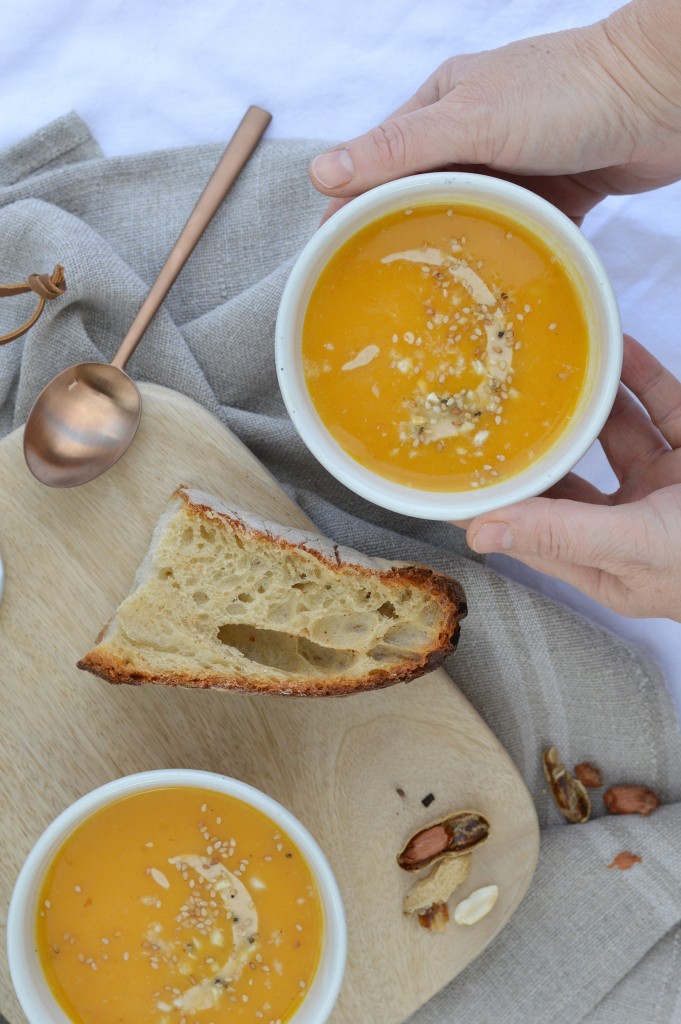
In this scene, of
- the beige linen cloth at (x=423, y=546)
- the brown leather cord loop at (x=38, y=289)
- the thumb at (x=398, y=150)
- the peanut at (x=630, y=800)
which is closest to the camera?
the thumb at (x=398, y=150)

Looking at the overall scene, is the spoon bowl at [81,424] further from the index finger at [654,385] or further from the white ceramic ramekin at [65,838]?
the index finger at [654,385]

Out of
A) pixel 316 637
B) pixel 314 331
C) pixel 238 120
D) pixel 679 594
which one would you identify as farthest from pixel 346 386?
pixel 238 120

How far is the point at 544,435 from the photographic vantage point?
1616mm

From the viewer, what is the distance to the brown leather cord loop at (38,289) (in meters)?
1.93

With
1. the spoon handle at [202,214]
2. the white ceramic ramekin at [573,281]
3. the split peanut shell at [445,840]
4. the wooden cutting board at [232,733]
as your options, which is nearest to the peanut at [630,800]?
the wooden cutting board at [232,733]

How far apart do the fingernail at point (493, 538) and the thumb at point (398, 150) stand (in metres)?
0.67

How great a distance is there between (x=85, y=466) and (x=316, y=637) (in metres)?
0.61

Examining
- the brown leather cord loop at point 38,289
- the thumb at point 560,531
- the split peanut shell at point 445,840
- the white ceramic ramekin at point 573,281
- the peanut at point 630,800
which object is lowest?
the peanut at point 630,800

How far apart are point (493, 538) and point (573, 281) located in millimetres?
481

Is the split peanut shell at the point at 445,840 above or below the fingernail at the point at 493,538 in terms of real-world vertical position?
below

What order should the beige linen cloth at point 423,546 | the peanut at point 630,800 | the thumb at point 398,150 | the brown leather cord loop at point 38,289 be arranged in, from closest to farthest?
1. the thumb at point 398,150
2. the brown leather cord loop at point 38,289
3. the beige linen cloth at point 423,546
4. the peanut at point 630,800

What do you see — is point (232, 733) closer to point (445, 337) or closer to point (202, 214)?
point (445, 337)

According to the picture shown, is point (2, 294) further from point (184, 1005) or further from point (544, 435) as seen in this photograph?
point (184, 1005)

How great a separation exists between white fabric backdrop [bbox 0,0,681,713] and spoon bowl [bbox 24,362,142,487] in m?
0.62
